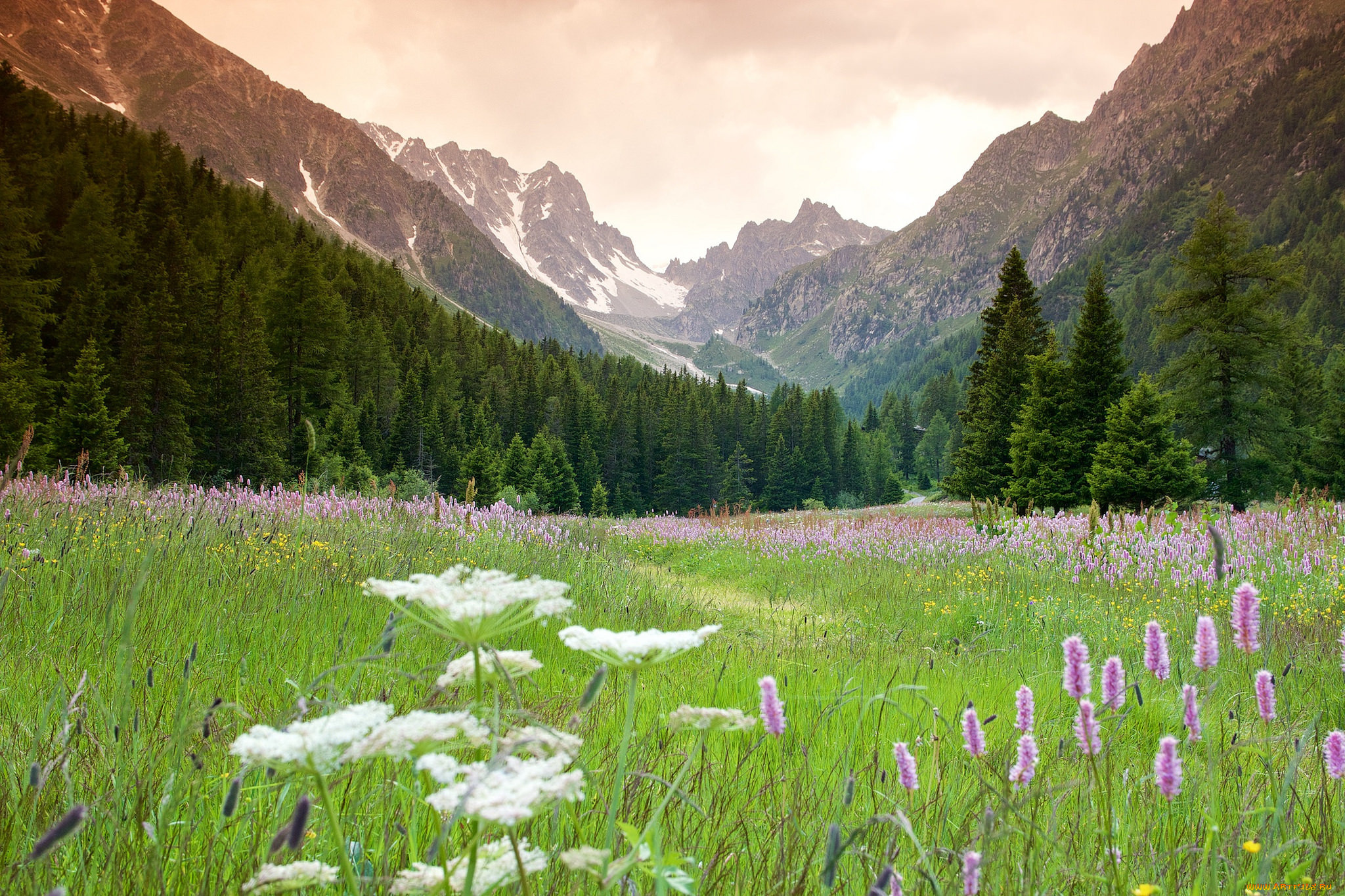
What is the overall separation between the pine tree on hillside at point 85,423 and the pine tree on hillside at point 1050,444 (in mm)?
35339

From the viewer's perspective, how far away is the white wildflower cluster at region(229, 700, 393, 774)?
70 centimetres

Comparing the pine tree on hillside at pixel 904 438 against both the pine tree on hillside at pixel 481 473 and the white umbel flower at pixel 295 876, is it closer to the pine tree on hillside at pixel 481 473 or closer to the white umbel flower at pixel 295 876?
the pine tree on hillside at pixel 481 473

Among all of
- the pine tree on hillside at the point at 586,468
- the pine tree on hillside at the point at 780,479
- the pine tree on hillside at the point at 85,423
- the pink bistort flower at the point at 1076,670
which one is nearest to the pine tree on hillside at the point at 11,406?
the pine tree on hillside at the point at 85,423

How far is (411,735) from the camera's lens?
74 cm

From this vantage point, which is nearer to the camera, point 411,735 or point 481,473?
point 411,735

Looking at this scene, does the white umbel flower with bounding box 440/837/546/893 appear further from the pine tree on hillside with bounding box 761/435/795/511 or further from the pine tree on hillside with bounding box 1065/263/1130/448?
the pine tree on hillside with bounding box 761/435/795/511

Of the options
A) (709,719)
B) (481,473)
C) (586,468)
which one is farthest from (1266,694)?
(586,468)

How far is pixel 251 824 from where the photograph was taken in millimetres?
1722

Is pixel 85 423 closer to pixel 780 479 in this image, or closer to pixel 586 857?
pixel 586 857

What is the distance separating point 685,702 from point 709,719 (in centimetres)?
239

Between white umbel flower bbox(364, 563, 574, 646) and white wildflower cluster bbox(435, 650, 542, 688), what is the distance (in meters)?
0.09

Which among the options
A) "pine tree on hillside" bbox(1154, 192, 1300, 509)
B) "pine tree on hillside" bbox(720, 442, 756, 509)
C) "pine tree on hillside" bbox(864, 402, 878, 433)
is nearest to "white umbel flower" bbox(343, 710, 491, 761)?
"pine tree on hillside" bbox(1154, 192, 1300, 509)

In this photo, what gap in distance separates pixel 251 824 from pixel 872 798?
Result: 193 centimetres

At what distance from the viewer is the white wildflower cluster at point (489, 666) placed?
0.99 meters
